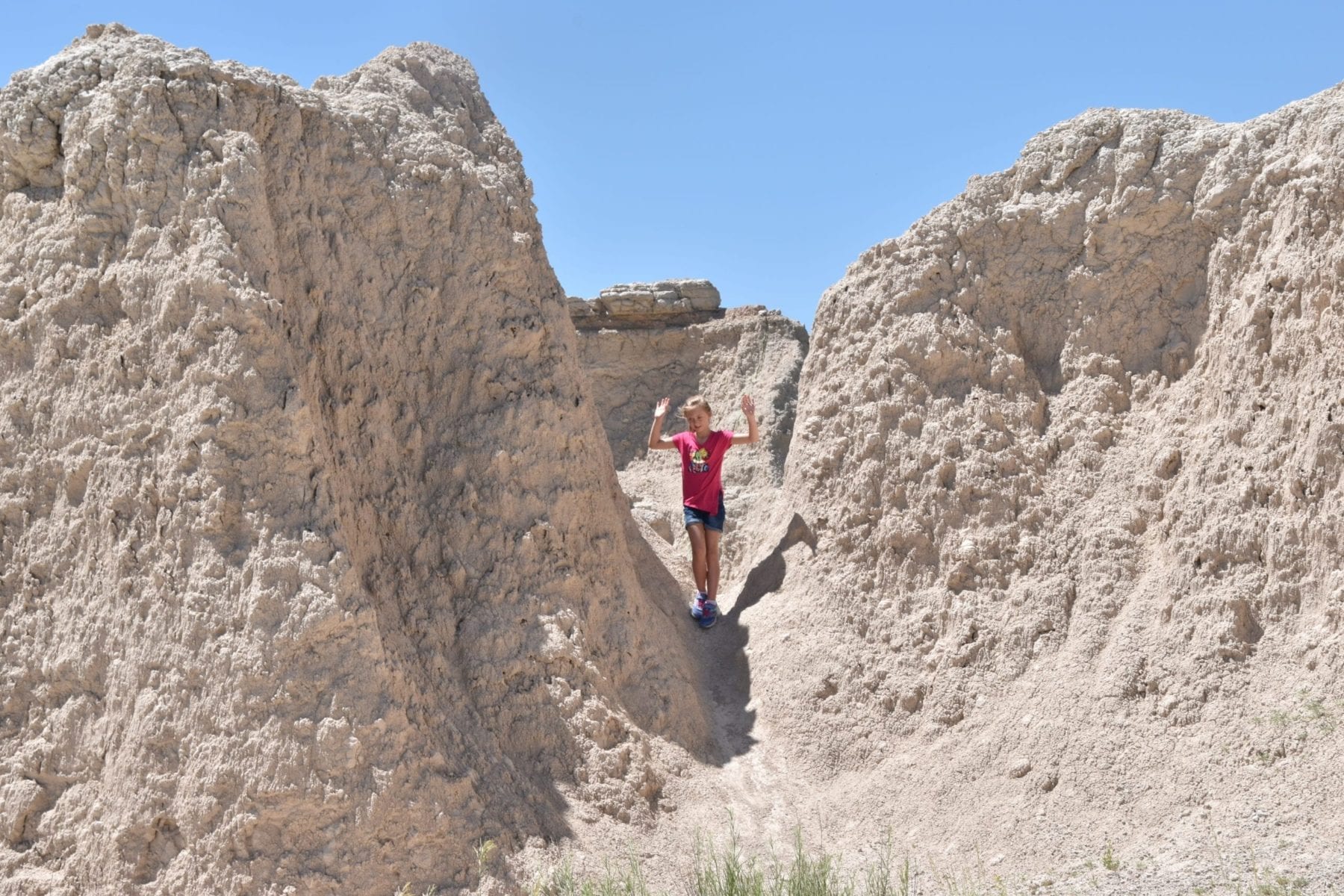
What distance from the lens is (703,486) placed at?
358 inches

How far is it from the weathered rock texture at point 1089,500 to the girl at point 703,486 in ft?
1.74

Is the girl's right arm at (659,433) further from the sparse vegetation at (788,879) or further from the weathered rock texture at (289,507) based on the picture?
the sparse vegetation at (788,879)

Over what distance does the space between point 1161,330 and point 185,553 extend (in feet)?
18.8

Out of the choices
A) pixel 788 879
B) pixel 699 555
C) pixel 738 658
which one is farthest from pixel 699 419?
pixel 788 879

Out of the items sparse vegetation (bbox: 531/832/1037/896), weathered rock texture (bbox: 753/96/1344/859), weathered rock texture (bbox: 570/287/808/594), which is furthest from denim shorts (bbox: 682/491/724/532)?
sparse vegetation (bbox: 531/832/1037/896)

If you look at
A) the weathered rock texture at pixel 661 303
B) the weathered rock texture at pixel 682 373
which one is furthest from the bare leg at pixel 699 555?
the weathered rock texture at pixel 661 303

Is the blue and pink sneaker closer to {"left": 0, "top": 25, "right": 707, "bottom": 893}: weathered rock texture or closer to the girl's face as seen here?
{"left": 0, "top": 25, "right": 707, "bottom": 893}: weathered rock texture

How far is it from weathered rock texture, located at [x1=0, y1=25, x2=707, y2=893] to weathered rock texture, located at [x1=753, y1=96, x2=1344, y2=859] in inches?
53.6

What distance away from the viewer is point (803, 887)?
227 inches

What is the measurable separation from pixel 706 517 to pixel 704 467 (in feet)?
1.17

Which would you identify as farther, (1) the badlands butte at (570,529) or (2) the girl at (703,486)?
(2) the girl at (703,486)

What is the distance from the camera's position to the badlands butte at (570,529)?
6105mm

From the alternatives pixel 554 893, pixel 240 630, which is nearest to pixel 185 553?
pixel 240 630

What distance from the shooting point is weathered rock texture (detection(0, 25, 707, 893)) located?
6012 millimetres
